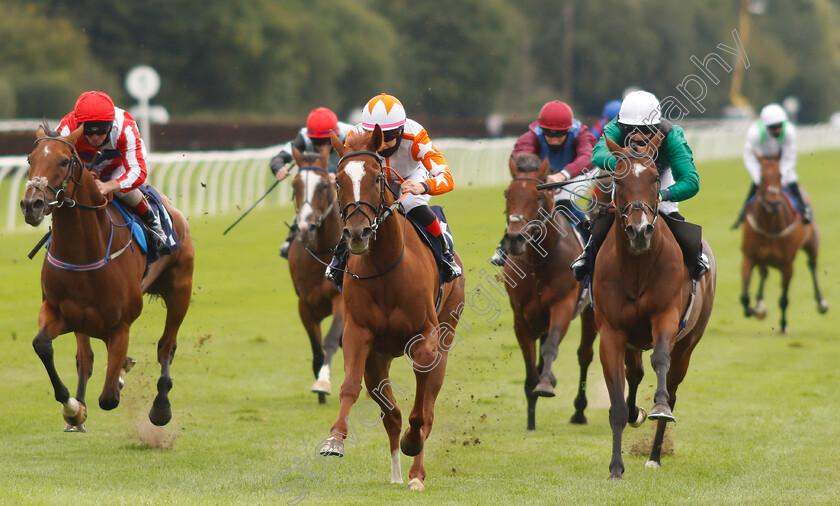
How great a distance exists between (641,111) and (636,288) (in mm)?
1000

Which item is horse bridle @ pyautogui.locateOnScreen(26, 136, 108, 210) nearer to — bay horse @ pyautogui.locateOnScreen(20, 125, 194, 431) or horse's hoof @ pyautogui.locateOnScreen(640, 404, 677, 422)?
bay horse @ pyautogui.locateOnScreen(20, 125, 194, 431)

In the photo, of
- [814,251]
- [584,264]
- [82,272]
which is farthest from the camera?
[814,251]

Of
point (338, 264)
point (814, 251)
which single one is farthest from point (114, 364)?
point (814, 251)

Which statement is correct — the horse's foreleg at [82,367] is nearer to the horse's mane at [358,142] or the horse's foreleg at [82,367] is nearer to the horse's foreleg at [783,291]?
the horse's mane at [358,142]

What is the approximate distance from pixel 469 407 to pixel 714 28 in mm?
62377

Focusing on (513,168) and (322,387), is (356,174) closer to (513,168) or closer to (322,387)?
(513,168)

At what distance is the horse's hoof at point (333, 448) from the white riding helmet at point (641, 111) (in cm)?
259

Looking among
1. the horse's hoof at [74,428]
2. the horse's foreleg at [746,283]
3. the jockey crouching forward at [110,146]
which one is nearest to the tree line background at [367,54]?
the horse's foreleg at [746,283]

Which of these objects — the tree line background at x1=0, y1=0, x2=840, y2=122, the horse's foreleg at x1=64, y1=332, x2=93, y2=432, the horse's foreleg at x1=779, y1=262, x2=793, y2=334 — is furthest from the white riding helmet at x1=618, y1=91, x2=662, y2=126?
the tree line background at x1=0, y1=0, x2=840, y2=122

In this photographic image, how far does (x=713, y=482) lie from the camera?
6258 mm

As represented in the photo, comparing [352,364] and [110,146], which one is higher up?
[110,146]

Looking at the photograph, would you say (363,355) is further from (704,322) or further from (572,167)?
(572,167)

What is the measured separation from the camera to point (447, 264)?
245 inches

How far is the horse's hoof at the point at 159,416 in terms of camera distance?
23.6 ft
